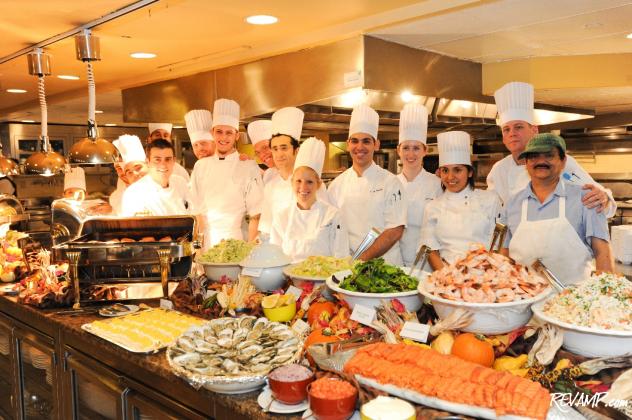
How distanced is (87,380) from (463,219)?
2.40m

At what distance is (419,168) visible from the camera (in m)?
4.36

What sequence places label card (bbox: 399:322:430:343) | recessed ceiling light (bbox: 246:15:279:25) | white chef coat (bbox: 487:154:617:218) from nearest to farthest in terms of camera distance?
label card (bbox: 399:322:430:343) < white chef coat (bbox: 487:154:617:218) < recessed ceiling light (bbox: 246:15:279:25)

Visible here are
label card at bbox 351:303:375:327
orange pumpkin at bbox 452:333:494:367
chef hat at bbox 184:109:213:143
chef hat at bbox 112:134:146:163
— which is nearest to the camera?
orange pumpkin at bbox 452:333:494:367

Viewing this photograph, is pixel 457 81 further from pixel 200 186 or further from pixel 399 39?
pixel 200 186

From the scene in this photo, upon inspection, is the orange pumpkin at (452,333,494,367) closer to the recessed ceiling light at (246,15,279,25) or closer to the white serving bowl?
the white serving bowl

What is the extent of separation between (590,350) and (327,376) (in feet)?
2.62

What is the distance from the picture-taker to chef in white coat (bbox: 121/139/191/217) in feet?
16.6

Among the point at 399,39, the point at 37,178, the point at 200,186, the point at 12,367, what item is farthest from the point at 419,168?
the point at 37,178

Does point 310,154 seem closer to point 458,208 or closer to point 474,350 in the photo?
point 458,208

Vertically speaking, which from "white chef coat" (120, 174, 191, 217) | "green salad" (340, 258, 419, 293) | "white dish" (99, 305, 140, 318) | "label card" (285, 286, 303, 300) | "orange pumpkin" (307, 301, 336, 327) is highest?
"white chef coat" (120, 174, 191, 217)

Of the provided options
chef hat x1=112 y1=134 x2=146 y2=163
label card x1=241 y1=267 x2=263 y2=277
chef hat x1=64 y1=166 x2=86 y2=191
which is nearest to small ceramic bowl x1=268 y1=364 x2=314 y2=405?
label card x1=241 y1=267 x2=263 y2=277

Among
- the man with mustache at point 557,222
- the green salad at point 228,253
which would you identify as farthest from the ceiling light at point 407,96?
the green salad at point 228,253

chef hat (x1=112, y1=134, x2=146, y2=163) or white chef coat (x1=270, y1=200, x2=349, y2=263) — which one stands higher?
chef hat (x1=112, y1=134, x2=146, y2=163)

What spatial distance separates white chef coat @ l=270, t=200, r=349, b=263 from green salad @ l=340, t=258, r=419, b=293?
1.22 meters
